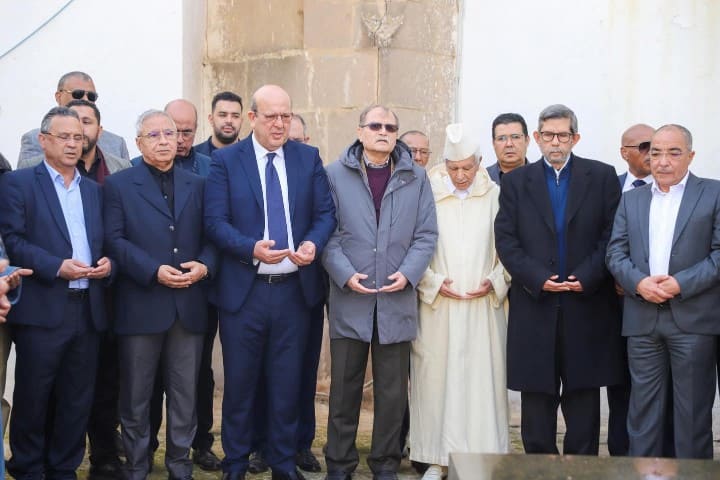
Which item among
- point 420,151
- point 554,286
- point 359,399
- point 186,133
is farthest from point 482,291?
point 186,133

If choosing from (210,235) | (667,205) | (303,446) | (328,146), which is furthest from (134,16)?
(667,205)

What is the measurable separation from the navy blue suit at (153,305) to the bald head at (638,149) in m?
2.56

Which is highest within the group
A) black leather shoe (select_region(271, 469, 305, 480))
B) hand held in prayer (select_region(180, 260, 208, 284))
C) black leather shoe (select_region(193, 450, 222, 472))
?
hand held in prayer (select_region(180, 260, 208, 284))

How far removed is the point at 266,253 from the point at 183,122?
1307mm

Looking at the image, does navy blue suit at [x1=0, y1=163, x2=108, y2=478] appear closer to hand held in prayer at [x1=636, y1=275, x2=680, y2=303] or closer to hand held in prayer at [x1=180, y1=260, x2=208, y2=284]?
hand held in prayer at [x1=180, y1=260, x2=208, y2=284]

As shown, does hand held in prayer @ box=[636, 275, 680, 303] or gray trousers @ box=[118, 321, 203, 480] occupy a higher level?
hand held in prayer @ box=[636, 275, 680, 303]

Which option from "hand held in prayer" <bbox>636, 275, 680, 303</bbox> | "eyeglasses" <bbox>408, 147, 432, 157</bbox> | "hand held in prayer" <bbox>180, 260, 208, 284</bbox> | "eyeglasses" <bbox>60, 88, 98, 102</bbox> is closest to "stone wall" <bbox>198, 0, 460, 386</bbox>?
"eyeglasses" <bbox>408, 147, 432, 157</bbox>

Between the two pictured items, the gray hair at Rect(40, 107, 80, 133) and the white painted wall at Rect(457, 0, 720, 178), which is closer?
the gray hair at Rect(40, 107, 80, 133)

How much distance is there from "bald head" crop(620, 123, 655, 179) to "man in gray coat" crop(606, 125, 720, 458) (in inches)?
34.2

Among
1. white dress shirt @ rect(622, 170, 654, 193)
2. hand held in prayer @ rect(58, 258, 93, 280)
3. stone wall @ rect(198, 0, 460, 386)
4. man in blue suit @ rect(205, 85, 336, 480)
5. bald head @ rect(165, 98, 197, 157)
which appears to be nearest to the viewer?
hand held in prayer @ rect(58, 258, 93, 280)

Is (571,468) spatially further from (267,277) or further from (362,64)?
(362,64)

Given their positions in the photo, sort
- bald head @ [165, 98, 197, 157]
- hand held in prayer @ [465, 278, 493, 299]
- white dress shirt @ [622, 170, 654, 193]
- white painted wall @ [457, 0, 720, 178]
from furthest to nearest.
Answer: white painted wall @ [457, 0, 720, 178] < white dress shirt @ [622, 170, 654, 193] < bald head @ [165, 98, 197, 157] < hand held in prayer @ [465, 278, 493, 299]

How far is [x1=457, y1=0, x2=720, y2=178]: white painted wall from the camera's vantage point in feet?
26.0

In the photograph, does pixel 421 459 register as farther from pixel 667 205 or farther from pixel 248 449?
pixel 667 205
